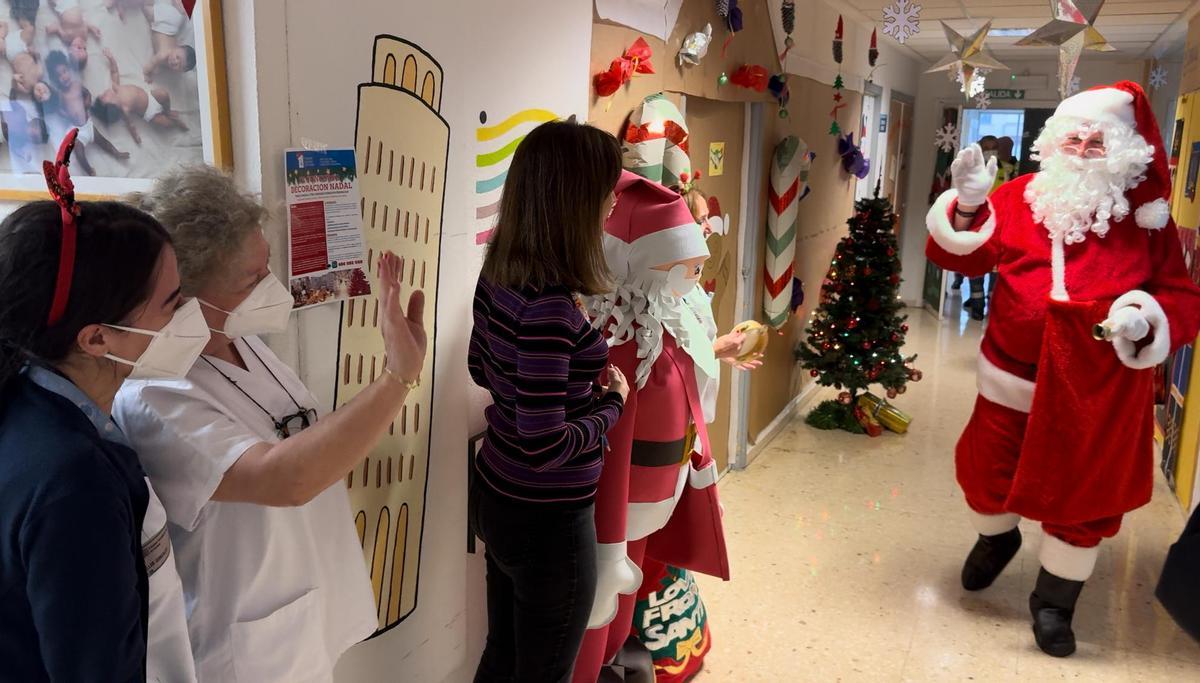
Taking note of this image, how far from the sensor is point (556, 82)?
2500 millimetres

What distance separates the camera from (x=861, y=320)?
5.21 metres

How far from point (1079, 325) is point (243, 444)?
263cm

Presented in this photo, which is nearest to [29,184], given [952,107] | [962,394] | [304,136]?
[304,136]

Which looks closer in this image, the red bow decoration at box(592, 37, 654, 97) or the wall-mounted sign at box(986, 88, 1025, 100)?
the red bow decoration at box(592, 37, 654, 97)

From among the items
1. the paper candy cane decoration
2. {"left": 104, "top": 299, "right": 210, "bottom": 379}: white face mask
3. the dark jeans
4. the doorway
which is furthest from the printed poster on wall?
the doorway

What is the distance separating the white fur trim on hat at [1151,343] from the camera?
9.17 ft

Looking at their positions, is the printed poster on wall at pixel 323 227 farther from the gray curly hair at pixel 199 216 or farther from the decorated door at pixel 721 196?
the decorated door at pixel 721 196

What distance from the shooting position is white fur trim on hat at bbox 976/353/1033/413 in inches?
120

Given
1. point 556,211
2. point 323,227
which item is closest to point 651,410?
point 556,211

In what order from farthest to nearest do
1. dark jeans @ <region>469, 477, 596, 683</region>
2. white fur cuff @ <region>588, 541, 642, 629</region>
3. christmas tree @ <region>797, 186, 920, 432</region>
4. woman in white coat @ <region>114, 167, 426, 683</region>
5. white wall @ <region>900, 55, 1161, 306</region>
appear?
white wall @ <region>900, 55, 1161, 306</region> < christmas tree @ <region>797, 186, 920, 432</region> < white fur cuff @ <region>588, 541, 642, 629</region> < dark jeans @ <region>469, 477, 596, 683</region> < woman in white coat @ <region>114, 167, 426, 683</region>

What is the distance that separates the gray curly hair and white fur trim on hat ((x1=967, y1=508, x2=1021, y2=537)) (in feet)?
9.38

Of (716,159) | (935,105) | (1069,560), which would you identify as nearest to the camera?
(1069,560)

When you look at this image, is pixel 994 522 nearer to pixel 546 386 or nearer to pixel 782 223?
pixel 782 223

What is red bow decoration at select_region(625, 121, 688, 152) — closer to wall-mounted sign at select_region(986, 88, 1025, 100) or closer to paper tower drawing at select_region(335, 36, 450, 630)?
paper tower drawing at select_region(335, 36, 450, 630)
